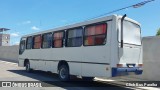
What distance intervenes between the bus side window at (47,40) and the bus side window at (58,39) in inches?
24.4

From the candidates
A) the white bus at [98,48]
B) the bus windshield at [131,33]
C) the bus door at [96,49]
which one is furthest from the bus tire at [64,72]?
the bus windshield at [131,33]

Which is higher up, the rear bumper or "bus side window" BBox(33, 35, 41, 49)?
"bus side window" BBox(33, 35, 41, 49)

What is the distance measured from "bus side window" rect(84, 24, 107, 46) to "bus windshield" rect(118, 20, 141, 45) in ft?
2.78

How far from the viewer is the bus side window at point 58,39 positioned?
48.5 feet

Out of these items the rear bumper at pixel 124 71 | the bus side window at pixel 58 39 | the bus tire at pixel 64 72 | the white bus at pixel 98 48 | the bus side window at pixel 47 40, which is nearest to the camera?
the rear bumper at pixel 124 71

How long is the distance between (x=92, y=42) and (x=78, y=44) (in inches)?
48.9

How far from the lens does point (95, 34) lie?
12.0m

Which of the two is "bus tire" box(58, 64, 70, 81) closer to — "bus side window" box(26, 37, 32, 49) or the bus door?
the bus door

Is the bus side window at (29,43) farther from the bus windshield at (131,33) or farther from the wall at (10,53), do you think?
the wall at (10,53)

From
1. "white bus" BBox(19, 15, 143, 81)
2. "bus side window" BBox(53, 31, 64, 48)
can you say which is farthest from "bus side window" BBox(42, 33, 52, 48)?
→ "bus side window" BBox(53, 31, 64, 48)

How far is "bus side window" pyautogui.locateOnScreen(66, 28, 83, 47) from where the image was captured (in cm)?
1317

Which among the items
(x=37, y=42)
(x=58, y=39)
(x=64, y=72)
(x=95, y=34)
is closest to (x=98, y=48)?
(x=95, y=34)

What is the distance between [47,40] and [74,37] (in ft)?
11.6

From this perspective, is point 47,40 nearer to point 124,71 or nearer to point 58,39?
point 58,39
